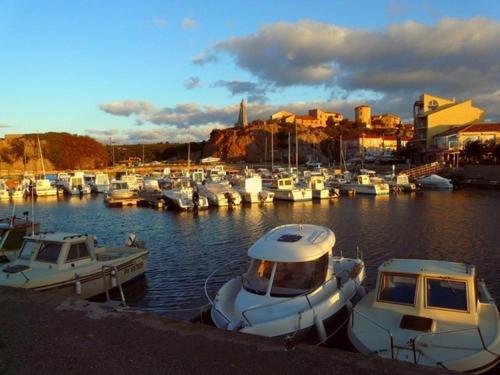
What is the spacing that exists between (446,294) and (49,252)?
13.2 m

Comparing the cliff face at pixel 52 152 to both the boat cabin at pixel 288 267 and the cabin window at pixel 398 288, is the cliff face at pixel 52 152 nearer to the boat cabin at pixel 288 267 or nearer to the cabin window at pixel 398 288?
the boat cabin at pixel 288 267

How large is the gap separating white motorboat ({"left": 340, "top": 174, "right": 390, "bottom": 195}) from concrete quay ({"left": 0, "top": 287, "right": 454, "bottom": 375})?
55163mm

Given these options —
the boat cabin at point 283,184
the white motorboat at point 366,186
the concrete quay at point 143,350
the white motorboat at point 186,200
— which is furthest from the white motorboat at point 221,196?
the concrete quay at point 143,350

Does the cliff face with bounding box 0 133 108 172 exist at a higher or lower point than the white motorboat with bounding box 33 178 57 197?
higher

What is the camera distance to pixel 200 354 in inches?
301

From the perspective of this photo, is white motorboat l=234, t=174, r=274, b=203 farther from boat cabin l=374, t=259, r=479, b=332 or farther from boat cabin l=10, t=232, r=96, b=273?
boat cabin l=374, t=259, r=479, b=332

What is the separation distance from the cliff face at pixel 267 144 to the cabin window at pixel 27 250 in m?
133

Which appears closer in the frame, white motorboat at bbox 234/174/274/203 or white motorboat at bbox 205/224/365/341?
white motorboat at bbox 205/224/365/341

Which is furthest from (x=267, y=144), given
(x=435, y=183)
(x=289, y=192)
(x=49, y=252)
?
(x=49, y=252)

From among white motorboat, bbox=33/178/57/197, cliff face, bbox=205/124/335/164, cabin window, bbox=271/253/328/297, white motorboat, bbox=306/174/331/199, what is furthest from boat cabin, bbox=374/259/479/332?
cliff face, bbox=205/124/335/164

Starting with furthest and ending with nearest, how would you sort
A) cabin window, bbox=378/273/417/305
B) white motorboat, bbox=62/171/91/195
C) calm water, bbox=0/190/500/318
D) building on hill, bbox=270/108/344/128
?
1. building on hill, bbox=270/108/344/128
2. white motorboat, bbox=62/171/91/195
3. calm water, bbox=0/190/500/318
4. cabin window, bbox=378/273/417/305

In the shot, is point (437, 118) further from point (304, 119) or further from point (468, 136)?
point (304, 119)

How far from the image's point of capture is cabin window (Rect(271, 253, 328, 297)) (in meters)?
11.9

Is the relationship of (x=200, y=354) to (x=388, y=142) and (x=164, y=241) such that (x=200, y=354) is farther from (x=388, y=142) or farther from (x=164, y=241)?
(x=388, y=142)
